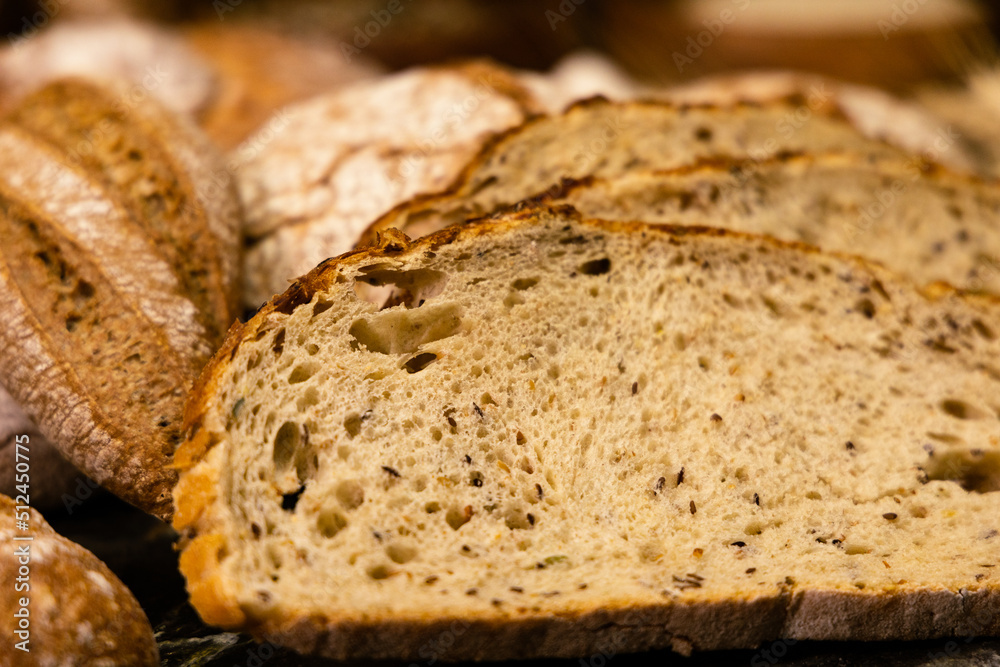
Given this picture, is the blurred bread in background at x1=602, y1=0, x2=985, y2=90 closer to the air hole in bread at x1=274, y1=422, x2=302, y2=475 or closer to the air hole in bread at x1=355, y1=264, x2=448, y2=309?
the air hole in bread at x1=355, y1=264, x2=448, y2=309

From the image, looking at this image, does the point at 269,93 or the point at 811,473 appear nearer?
the point at 811,473

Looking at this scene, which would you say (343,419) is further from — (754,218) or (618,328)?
(754,218)

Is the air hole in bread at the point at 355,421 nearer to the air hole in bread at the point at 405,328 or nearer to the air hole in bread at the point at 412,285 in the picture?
the air hole in bread at the point at 405,328

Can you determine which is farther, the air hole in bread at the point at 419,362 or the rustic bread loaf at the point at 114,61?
the rustic bread loaf at the point at 114,61

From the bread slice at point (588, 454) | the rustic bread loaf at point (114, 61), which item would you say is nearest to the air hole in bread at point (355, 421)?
the bread slice at point (588, 454)

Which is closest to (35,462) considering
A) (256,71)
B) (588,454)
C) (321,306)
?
(321,306)

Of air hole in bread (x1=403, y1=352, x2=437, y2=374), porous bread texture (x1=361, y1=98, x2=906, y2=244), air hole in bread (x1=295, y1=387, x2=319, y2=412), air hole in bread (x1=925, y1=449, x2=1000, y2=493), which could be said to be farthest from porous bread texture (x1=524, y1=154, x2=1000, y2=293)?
air hole in bread (x1=295, y1=387, x2=319, y2=412)

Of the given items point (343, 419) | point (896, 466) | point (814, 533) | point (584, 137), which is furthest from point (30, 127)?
point (896, 466)
